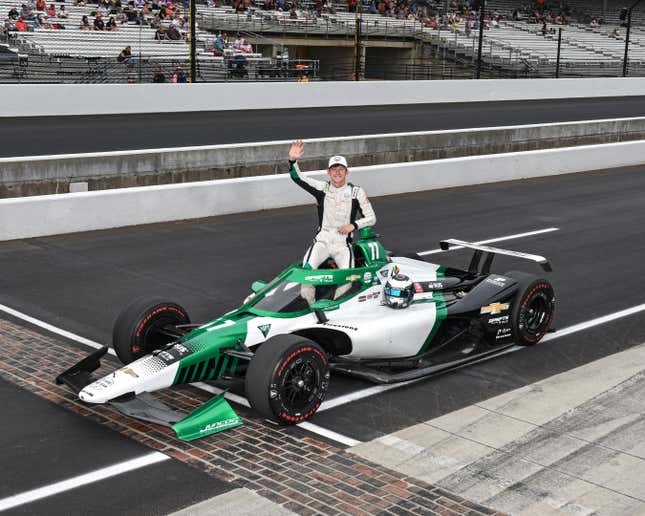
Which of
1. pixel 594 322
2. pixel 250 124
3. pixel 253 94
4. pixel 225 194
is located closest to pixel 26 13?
pixel 253 94

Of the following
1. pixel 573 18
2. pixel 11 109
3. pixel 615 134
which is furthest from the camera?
pixel 573 18

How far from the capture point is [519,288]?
400 inches

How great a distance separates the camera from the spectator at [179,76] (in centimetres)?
3101

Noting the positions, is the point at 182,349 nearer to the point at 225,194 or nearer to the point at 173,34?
the point at 225,194

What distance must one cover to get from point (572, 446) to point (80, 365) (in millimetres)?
4172

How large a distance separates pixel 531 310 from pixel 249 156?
39.4ft

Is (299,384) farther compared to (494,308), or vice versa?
(494,308)

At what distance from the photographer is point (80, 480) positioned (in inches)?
272

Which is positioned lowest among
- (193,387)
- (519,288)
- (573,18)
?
(193,387)

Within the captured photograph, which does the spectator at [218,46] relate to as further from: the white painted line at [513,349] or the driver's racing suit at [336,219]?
the driver's racing suit at [336,219]

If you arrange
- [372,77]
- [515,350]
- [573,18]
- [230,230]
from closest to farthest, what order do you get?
[515,350]
[230,230]
[372,77]
[573,18]

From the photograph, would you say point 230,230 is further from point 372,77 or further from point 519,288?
point 372,77

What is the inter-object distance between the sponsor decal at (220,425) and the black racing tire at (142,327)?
1492 mm

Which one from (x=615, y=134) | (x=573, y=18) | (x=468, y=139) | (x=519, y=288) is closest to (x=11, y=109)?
(x=468, y=139)
